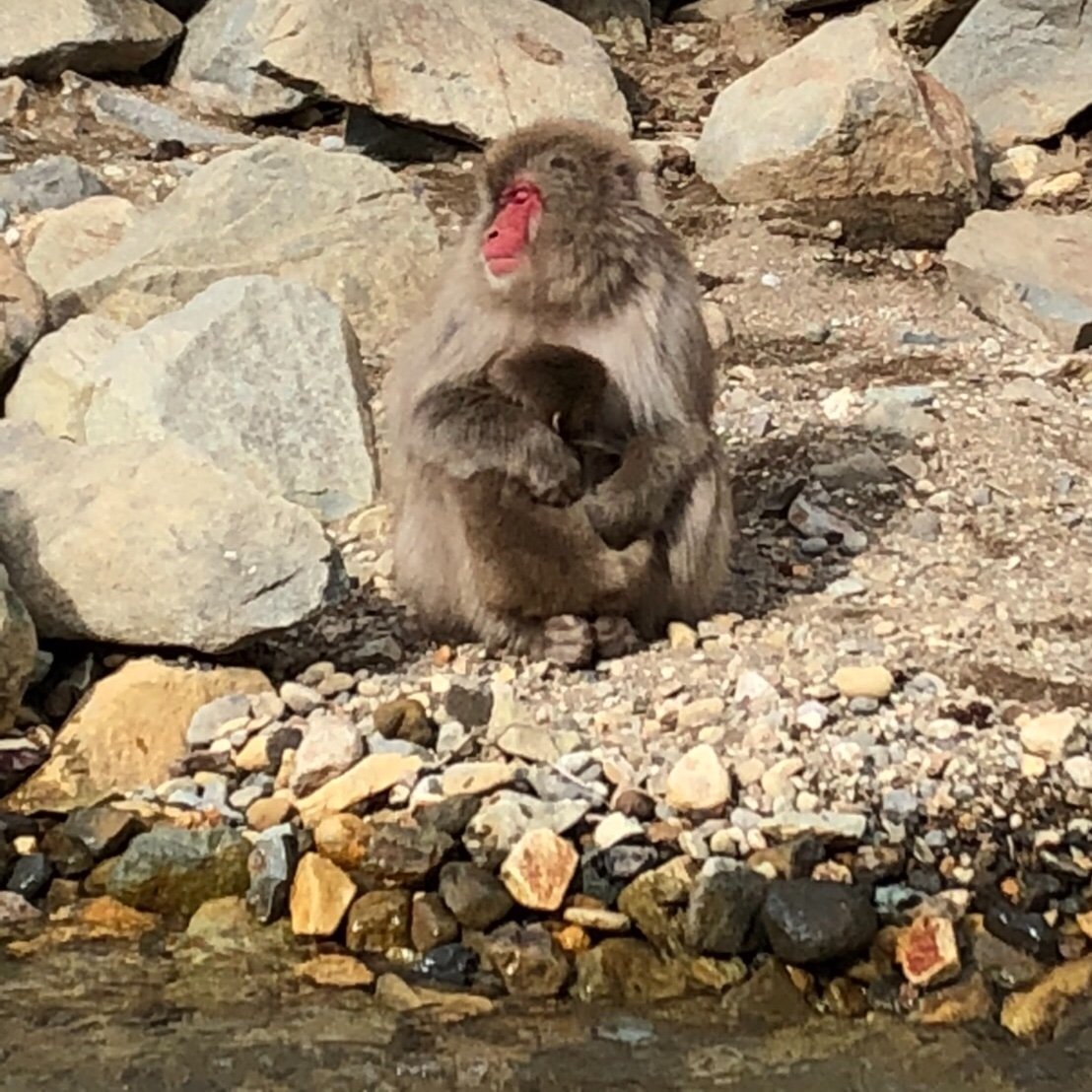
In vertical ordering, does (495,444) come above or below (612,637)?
above

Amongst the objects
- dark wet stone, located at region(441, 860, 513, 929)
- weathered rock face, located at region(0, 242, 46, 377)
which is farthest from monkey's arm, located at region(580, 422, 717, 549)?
weathered rock face, located at region(0, 242, 46, 377)

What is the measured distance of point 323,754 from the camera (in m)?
3.72

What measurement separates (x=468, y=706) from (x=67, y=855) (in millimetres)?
803

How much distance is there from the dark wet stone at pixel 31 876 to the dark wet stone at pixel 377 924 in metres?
0.52

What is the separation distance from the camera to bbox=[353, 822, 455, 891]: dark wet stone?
3365 mm

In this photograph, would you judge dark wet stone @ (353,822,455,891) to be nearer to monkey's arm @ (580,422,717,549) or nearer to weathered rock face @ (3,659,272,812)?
weathered rock face @ (3,659,272,812)

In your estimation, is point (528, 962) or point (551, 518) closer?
point (528, 962)

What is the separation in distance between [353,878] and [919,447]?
7.73 feet

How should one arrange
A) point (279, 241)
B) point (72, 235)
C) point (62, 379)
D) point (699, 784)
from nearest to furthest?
1. point (699, 784)
2. point (62, 379)
3. point (279, 241)
4. point (72, 235)

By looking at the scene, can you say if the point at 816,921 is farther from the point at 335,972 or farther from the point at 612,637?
the point at 612,637

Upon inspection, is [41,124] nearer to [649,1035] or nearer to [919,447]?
[919,447]

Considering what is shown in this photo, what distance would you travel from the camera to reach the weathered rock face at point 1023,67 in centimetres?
794

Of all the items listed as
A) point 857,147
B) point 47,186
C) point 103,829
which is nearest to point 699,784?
point 103,829

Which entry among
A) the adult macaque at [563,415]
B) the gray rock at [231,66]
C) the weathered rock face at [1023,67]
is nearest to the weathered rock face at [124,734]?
the adult macaque at [563,415]
